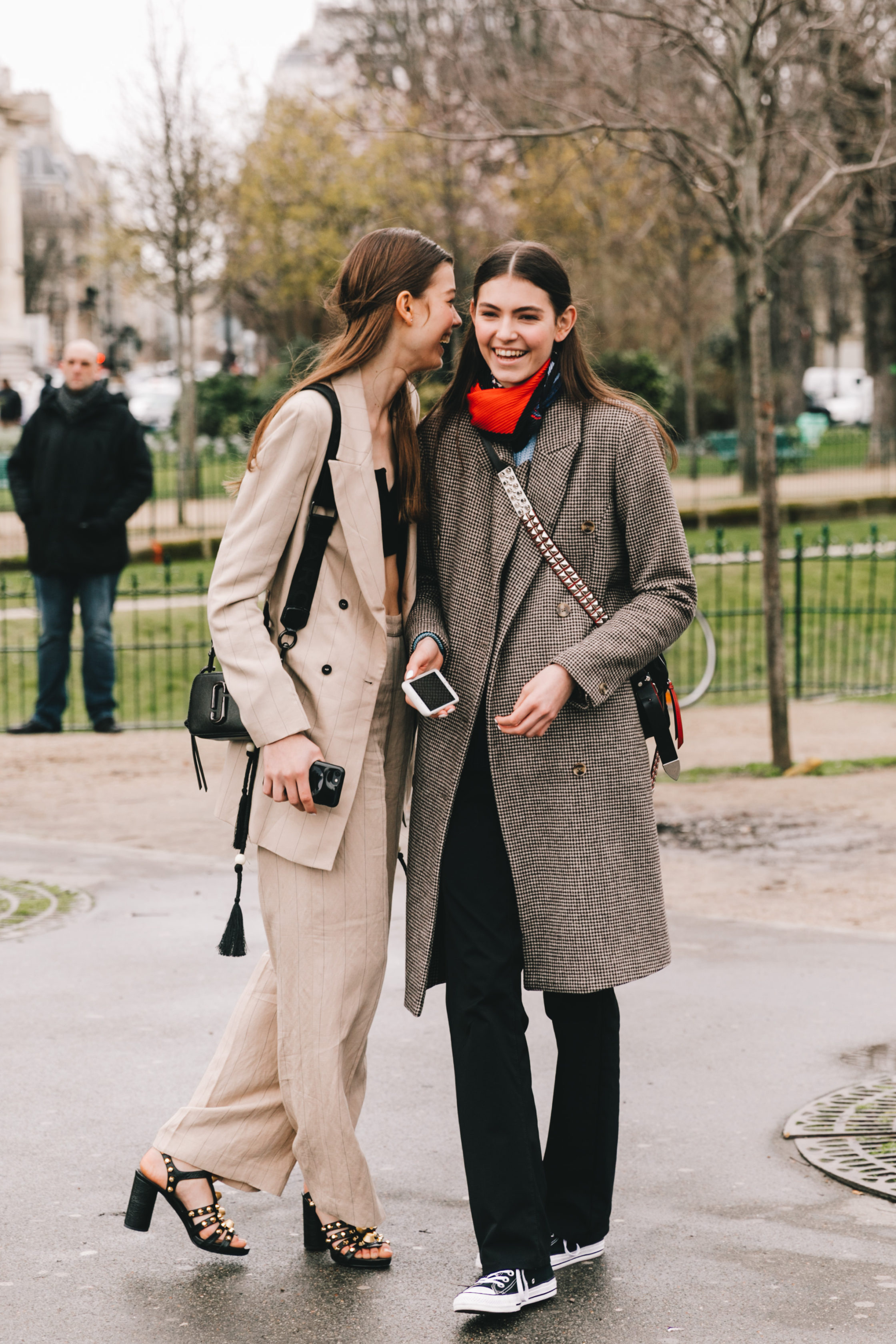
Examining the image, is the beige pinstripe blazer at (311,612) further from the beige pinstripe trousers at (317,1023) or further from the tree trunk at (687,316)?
the tree trunk at (687,316)

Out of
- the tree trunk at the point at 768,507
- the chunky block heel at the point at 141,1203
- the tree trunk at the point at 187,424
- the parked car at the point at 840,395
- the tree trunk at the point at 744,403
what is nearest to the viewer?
the chunky block heel at the point at 141,1203

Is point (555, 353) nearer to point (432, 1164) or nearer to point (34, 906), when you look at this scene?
point (432, 1164)

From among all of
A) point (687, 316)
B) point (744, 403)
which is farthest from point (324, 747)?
point (687, 316)

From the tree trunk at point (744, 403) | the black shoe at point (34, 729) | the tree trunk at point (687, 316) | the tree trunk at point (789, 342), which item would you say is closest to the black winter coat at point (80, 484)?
the black shoe at point (34, 729)

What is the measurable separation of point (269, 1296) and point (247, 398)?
31.7 m

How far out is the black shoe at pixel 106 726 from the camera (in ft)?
32.7

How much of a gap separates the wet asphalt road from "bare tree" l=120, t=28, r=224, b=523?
1500cm

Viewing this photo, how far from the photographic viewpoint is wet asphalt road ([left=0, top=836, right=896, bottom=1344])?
3.04 m

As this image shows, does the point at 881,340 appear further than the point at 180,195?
Yes

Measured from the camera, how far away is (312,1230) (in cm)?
334

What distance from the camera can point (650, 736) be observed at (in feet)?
10.9

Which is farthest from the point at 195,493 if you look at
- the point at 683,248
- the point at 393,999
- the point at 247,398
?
the point at 393,999

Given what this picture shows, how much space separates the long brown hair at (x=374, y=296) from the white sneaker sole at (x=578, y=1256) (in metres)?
1.48

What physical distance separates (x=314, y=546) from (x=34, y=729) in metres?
7.01
